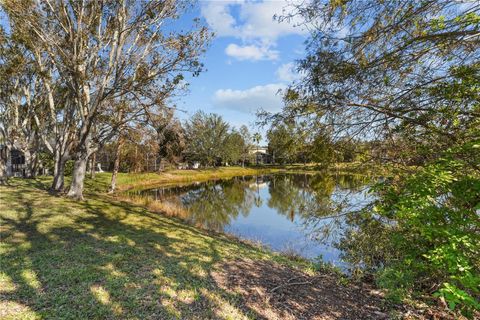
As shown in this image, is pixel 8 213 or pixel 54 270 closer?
pixel 54 270

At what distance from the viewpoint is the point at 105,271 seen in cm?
457

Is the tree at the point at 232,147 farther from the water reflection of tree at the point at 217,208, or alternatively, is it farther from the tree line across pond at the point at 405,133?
the tree line across pond at the point at 405,133

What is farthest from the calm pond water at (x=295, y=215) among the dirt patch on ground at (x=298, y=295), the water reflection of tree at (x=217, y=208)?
the dirt patch on ground at (x=298, y=295)

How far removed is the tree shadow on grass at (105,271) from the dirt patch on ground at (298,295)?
26 cm

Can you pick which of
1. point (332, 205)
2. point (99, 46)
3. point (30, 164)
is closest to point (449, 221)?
point (332, 205)

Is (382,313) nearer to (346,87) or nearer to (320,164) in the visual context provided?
(320,164)

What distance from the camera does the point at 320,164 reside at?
552 cm

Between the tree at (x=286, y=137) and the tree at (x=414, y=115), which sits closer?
the tree at (x=414, y=115)

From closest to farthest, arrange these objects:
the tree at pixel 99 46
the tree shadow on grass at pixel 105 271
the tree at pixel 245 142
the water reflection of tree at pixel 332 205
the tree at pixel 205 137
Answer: the tree shadow on grass at pixel 105 271 < the water reflection of tree at pixel 332 205 < the tree at pixel 99 46 < the tree at pixel 205 137 < the tree at pixel 245 142

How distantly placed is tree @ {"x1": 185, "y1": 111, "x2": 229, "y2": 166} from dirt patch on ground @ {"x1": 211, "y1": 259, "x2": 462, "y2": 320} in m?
39.1

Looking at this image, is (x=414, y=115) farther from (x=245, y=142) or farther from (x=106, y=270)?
(x=245, y=142)

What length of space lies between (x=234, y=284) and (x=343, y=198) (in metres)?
2.78

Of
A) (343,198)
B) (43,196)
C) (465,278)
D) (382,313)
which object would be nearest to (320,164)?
(343,198)

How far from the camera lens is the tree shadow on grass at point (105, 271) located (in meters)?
3.54
